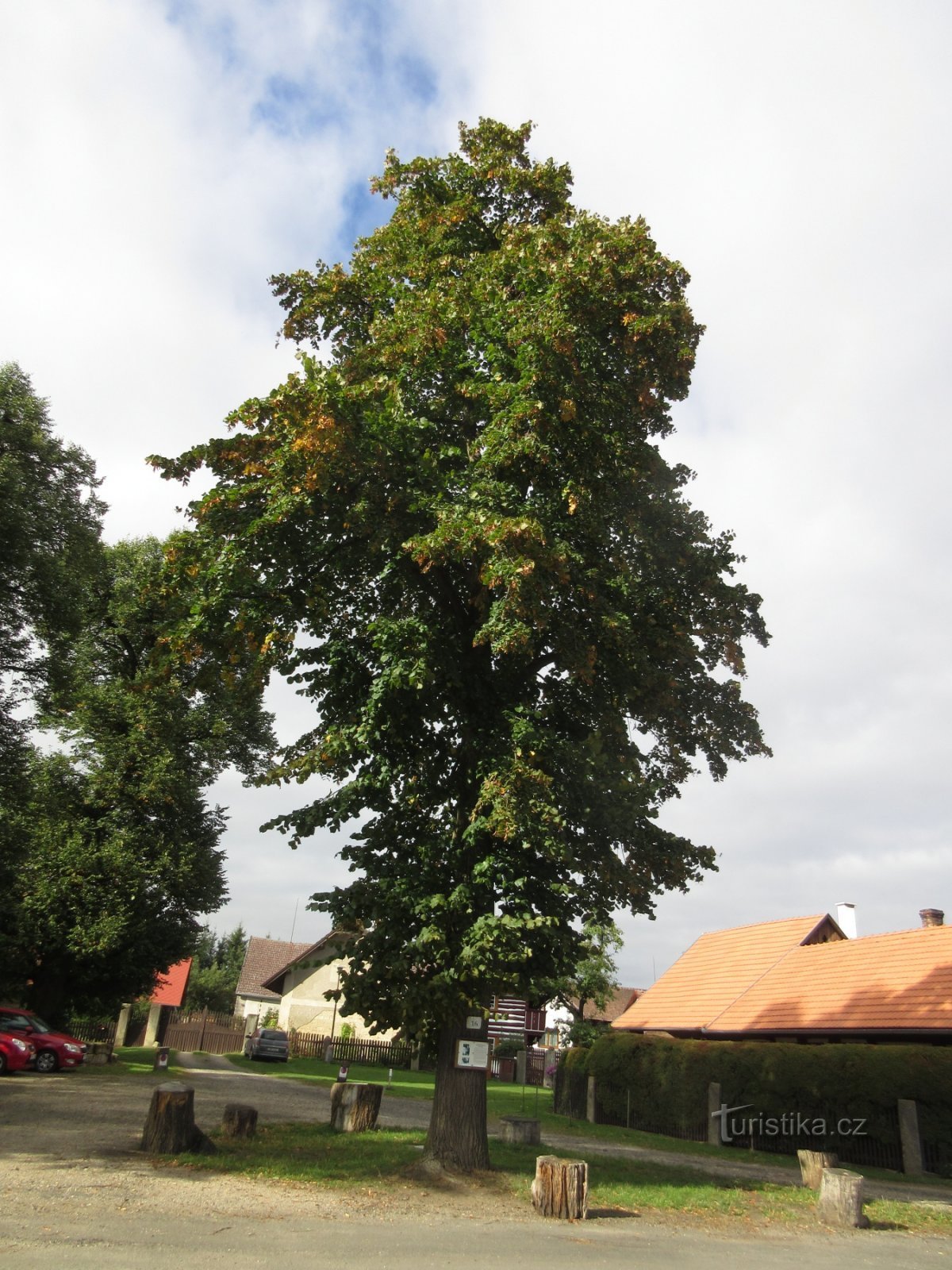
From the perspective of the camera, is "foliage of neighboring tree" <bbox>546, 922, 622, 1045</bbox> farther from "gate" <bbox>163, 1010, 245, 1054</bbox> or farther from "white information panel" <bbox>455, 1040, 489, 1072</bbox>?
"white information panel" <bbox>455, 1040, 489, 1072</bbox>

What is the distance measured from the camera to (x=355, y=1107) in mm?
15156

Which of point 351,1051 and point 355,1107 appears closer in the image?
point 355,1107

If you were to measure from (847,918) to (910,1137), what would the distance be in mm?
14537

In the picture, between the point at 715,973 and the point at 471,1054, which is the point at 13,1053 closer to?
the point at 471,1054

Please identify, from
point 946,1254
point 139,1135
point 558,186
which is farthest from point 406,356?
point 946,1254

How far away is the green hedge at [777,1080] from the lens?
58.5 feet

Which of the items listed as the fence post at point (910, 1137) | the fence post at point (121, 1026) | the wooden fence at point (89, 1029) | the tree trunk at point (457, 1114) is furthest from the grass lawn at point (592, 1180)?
the fence post at point (121, 1026)

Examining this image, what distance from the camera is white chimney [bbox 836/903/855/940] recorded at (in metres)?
30.8

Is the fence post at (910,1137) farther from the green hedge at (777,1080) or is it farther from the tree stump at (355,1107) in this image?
the tree stump at (355,1107)

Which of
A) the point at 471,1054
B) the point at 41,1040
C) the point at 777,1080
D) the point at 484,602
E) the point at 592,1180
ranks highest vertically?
the point at 484,602

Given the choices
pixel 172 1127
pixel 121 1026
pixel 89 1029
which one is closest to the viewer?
pixel 172 1127

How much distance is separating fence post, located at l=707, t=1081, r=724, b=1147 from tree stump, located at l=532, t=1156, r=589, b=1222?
13029 mm

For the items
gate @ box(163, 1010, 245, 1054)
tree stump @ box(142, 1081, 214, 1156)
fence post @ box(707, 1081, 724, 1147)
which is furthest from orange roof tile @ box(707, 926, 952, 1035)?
gate @ box(163, 1010, 245, 1054)

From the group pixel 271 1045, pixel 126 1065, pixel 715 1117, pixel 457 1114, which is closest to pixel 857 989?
pixel 715 1117
